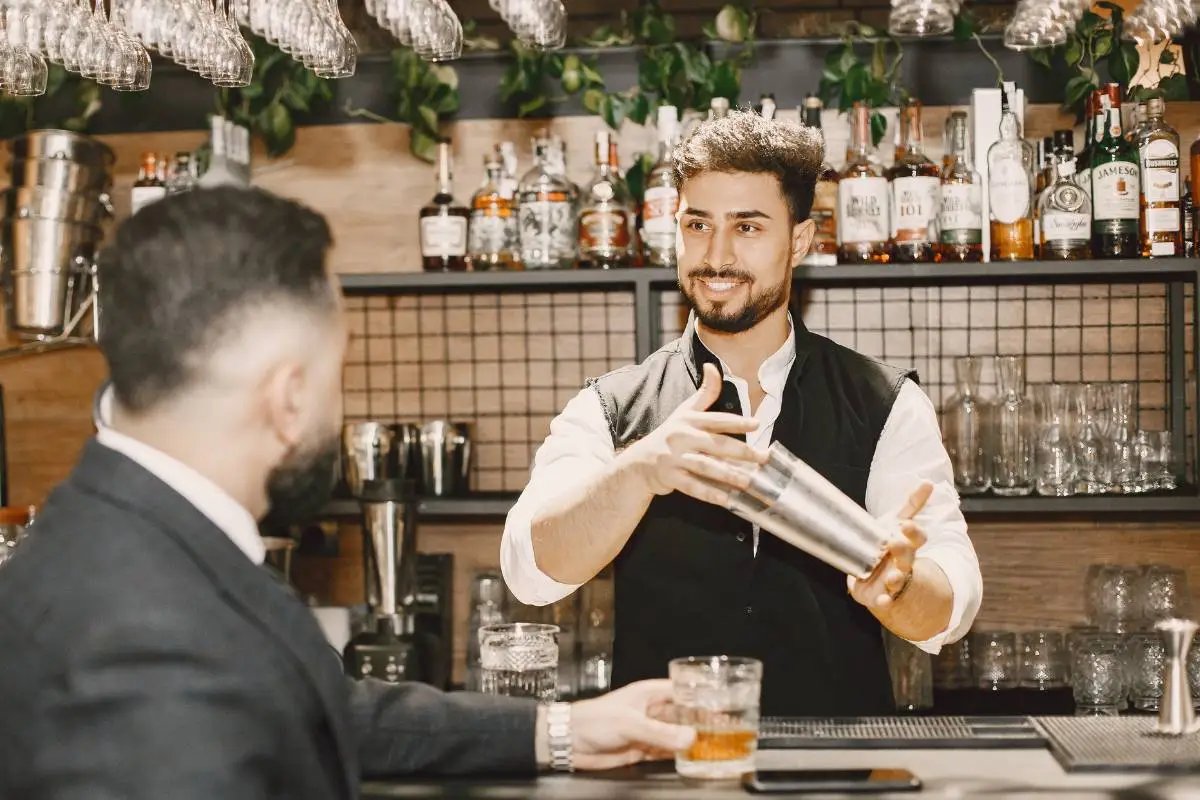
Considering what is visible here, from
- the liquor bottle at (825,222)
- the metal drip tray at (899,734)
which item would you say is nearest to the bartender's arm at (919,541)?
the metal drip tray at (899,734)

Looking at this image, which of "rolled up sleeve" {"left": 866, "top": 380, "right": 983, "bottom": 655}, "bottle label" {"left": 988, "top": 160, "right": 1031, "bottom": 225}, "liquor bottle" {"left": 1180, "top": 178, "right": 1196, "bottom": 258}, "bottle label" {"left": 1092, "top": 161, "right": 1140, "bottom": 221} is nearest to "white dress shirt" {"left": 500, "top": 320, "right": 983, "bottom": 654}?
"rolled up sleeve" {"left": 866, "top": 380, "right": 983, "bottom": 655}

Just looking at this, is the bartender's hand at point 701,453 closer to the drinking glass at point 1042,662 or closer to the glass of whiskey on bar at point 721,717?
the glass of whiskey on bar at point 721,717

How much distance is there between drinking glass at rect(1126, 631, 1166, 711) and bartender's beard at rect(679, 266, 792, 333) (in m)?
1.12

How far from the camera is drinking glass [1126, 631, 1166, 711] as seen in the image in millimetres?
2654

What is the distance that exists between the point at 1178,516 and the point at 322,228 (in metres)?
2.46

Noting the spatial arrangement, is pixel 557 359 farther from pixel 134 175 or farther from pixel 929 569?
pixel 929 569

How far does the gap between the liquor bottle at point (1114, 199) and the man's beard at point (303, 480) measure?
6.77ft

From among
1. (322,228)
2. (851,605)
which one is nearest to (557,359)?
(851,605)

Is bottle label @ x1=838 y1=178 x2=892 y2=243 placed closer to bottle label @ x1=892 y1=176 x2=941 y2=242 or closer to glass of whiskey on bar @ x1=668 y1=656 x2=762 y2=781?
bottle label @ x1=892 y1=176 x2=941 y2=242

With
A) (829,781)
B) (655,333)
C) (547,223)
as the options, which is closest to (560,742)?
(829,781)

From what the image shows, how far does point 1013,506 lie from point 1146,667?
16.3 inches

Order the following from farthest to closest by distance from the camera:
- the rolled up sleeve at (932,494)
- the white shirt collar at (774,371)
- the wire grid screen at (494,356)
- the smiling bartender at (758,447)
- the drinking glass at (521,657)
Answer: the wire grid screen at (494,356) → the white shirt collar at (774,371) → the smiling bartender at (758,447) → the rolled up sleeve at (932,494) → the drinking glass at (521,657)

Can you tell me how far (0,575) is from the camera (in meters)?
1.03

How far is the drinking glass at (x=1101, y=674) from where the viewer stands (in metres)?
2.68
